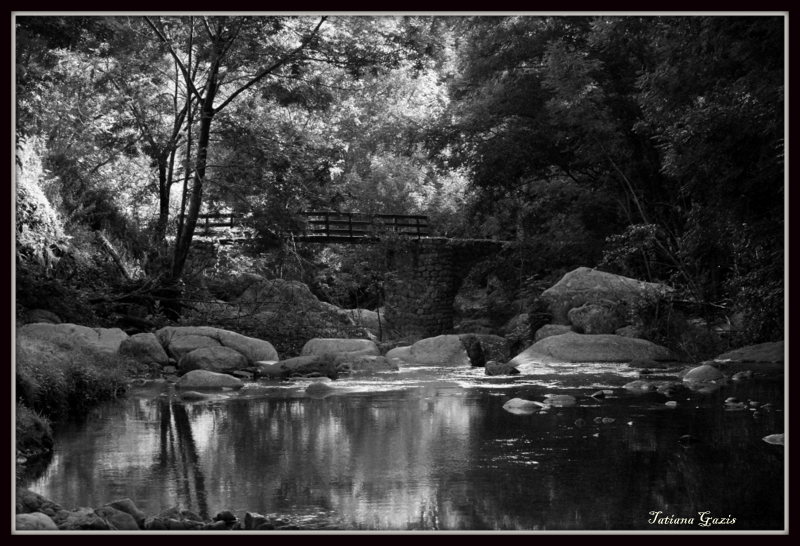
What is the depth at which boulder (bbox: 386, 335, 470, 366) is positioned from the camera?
14.0 metres

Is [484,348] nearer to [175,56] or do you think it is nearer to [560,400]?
[560,400]

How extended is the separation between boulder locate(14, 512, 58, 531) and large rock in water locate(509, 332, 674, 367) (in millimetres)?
9726

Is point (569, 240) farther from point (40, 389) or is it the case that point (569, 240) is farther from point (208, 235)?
point (40, 389)

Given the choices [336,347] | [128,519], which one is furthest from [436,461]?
[336,347]

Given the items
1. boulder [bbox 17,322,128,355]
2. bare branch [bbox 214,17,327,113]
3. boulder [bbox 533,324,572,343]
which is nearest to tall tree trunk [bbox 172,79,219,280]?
bare branch [bbox 214,17,327,113]

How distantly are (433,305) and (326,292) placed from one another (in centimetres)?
581

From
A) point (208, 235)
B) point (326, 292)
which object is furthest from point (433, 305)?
point (208, 235)

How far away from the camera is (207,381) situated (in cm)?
1062

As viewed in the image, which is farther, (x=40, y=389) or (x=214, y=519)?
(x=40, y=389)

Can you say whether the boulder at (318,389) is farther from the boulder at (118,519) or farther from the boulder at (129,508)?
the boulder at (118,519)

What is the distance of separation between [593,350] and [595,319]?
1.65m

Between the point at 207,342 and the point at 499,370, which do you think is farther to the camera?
the point at 207,342

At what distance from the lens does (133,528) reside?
14.0 ft
